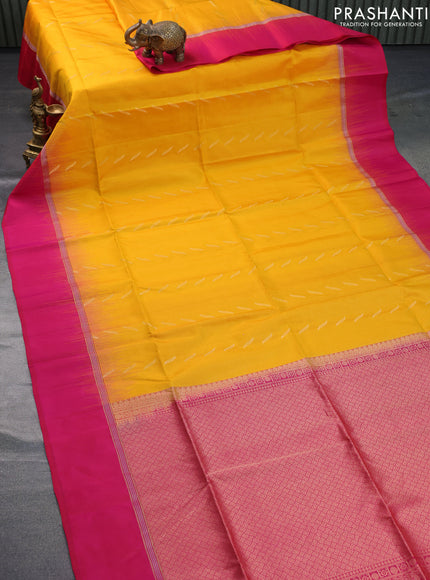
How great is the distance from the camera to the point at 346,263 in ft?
7.56

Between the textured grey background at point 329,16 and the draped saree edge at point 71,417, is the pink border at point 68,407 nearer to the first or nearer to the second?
the draped saree edge at point 71,417

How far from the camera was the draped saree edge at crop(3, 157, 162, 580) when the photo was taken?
1.57m

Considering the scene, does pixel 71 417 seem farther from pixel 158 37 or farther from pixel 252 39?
pixel 252 39

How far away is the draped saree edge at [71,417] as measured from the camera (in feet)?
5.16

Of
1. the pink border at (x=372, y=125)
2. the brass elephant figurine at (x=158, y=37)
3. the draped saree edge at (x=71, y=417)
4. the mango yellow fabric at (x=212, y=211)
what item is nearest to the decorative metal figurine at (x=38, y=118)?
the mango yellow fabric at (x=212, y=211)

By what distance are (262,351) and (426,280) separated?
630 mm

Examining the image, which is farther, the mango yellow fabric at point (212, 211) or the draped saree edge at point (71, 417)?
the mango yellow fabric at point (212, 211)

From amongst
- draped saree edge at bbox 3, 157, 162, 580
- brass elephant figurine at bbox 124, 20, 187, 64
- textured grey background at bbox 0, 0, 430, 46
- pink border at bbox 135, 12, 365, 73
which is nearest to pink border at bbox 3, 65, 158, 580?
draped saree edge at bbox 3, 157, 162, 580

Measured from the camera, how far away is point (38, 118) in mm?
2635

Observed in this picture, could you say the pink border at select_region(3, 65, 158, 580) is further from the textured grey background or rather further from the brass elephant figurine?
the textured grey background

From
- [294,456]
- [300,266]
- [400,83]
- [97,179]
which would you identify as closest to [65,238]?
[97,179]

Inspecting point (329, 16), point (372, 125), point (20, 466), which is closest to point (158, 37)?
point (372, 125)

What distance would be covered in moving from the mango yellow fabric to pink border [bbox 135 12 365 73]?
39mm

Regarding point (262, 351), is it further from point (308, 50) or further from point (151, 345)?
point (308, 50)
